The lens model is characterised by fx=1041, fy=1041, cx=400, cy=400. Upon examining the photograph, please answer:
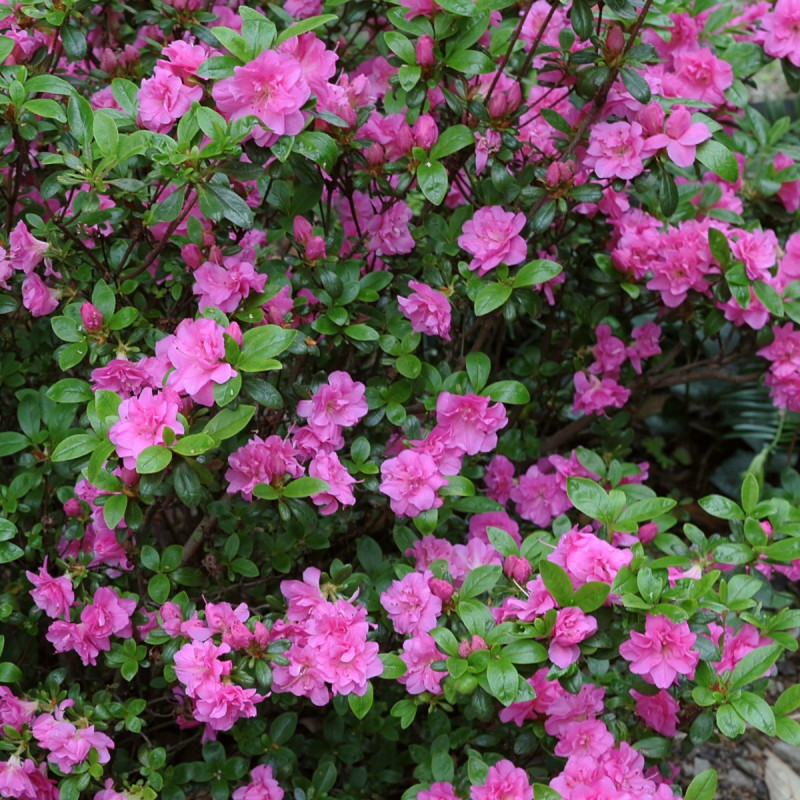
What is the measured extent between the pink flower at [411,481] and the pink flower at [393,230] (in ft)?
1.33

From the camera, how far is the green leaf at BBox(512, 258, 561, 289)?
1.78 meters

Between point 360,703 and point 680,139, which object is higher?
point 680,139

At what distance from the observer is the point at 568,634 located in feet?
5.04

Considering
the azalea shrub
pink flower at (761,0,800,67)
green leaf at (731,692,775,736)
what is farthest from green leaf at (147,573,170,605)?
pink flower at (761,0,800,67)

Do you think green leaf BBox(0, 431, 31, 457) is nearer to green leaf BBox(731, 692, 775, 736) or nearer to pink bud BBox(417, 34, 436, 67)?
pink bud BBox(417, 34, 436, 67)

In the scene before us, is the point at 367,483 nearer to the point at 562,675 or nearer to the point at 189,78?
the point at 562,675

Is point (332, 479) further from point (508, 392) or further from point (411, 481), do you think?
point (508, 392)

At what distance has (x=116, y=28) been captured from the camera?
2.22 meters

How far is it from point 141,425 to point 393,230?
0.67 meters

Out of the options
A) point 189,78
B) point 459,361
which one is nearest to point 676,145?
point 459,361

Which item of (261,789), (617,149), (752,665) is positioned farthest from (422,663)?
(617,149)

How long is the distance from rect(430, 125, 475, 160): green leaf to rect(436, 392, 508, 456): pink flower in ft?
1.37

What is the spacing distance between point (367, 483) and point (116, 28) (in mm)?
1162

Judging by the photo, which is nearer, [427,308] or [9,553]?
[9,553]
